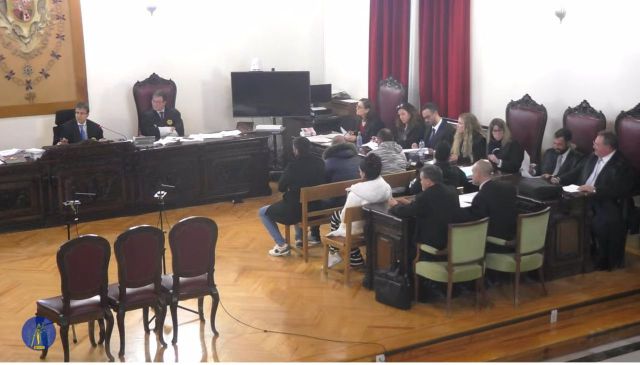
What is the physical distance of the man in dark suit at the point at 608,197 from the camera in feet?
23.4

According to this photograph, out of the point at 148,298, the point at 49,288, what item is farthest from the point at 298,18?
the point at 148,298

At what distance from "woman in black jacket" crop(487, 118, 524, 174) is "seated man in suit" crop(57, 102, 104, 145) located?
4303mm

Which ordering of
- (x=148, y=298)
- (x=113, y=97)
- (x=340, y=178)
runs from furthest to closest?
(x=113, y=97) < (x=340, y=178) < (x=148, y=298)

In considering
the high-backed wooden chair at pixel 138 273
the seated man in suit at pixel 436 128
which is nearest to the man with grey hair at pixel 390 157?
the seated man in suit at pixel 436 128

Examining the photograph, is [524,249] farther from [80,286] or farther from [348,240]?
[80,286]

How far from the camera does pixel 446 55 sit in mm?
9750

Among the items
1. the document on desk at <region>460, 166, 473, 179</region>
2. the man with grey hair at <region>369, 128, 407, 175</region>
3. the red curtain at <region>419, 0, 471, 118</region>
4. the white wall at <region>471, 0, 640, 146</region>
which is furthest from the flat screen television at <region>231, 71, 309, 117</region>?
the document on desk at <region>460, 166, 473, 179</region>

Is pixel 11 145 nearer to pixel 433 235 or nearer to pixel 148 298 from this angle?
pixel 148 298

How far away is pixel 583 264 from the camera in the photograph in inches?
285

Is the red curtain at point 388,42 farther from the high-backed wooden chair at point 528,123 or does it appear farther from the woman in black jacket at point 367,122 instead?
the high-backed wooden chair at point 528,123

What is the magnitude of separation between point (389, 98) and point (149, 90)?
2.99 m

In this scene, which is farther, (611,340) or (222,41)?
(222,41)

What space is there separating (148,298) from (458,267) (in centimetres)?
230

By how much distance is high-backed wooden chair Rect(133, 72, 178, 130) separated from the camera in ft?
34.4
